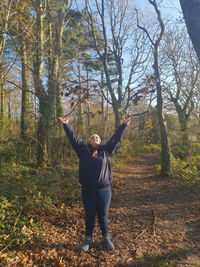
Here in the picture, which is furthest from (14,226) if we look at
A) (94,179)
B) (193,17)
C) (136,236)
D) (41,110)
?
(41,110)

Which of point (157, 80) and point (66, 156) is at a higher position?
point (157, 80)

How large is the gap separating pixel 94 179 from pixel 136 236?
1745mm

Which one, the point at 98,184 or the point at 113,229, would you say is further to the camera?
the point at 113,229

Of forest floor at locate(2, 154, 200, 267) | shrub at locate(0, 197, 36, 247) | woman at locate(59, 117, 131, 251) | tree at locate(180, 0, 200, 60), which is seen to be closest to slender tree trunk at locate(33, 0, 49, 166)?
forest floor at locate(2, 154, 200, 267)

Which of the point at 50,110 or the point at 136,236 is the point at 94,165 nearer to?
the point at 136,236

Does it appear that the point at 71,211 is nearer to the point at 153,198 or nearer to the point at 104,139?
the point at 153,198

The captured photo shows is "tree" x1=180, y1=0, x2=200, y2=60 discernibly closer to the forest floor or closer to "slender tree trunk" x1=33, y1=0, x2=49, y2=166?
the forest floor

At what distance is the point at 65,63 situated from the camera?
9.93m

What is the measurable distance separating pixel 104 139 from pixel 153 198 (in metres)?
6.31

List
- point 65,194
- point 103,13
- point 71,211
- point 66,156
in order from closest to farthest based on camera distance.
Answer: point 71,211
point 65,194
point 66,156
point 103,13

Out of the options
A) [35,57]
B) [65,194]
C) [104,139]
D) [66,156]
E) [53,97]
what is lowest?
[65,194]

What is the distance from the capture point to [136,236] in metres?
4.02

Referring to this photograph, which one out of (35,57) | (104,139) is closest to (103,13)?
(35,57)

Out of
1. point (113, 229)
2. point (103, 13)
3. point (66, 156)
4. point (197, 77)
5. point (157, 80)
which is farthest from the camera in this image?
point (197, 77)
